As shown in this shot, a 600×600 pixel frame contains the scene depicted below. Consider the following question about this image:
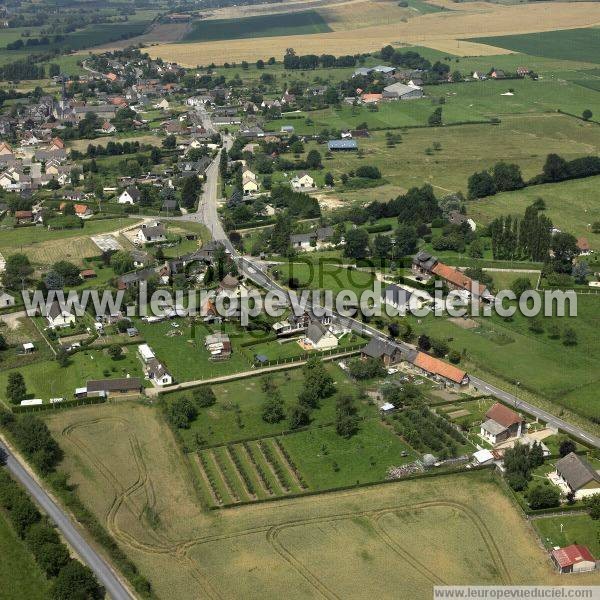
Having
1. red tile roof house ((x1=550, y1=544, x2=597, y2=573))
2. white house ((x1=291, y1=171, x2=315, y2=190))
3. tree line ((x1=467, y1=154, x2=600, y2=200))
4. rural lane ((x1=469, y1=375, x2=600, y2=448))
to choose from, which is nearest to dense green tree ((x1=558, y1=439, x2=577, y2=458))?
rural lane ((x1=469, y1=375, x2=600, y2=448))

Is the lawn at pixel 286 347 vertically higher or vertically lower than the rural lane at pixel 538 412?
higher

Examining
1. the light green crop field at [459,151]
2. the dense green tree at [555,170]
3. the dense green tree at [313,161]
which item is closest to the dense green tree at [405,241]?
the light green crop field at [459,151]

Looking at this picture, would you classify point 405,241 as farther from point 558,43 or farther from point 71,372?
point 558,43

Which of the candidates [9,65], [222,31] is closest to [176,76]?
[9,65]

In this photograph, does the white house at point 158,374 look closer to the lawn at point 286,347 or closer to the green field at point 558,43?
the lawn at point 286,347

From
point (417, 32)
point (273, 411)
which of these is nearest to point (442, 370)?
point (273, 411)

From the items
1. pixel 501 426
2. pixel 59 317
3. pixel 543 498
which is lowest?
pixel 543 498

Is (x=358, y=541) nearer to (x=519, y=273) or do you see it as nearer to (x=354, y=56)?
(x=519, y=273)
